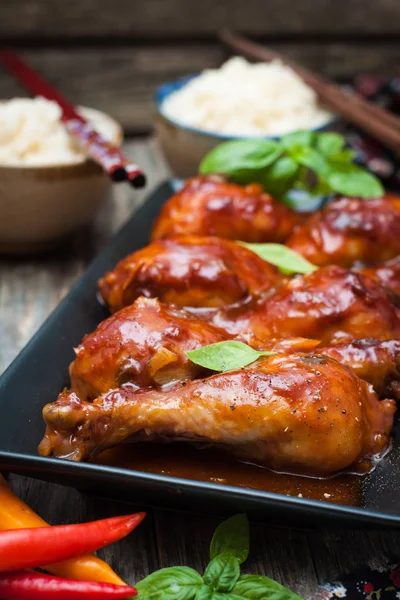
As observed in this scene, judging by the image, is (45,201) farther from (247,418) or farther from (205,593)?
(205,593)

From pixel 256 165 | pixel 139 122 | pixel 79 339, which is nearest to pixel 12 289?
pixel 79 339

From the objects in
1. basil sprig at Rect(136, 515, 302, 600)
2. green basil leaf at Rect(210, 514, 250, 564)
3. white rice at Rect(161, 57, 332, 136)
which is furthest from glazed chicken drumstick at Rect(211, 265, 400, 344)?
white rice at Rect(161, 57, 332, 136)

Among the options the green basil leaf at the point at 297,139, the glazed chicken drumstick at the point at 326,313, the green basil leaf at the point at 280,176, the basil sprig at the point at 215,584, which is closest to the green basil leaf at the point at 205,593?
the basil sprig at the point at 215,584

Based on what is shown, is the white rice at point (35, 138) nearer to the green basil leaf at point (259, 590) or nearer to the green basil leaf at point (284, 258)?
the green basil leaf at point (284, 258)

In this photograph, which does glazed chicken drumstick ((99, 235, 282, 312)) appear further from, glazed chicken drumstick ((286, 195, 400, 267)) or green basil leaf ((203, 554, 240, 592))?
green basil leaf ((203, 554, 240, 592))

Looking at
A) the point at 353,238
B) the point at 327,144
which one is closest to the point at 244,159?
the point at 327,144

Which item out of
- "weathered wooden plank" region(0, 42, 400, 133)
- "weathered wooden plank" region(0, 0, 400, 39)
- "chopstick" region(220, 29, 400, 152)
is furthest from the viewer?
"weathered wooden plank" region(0, 42, 400, 133)
